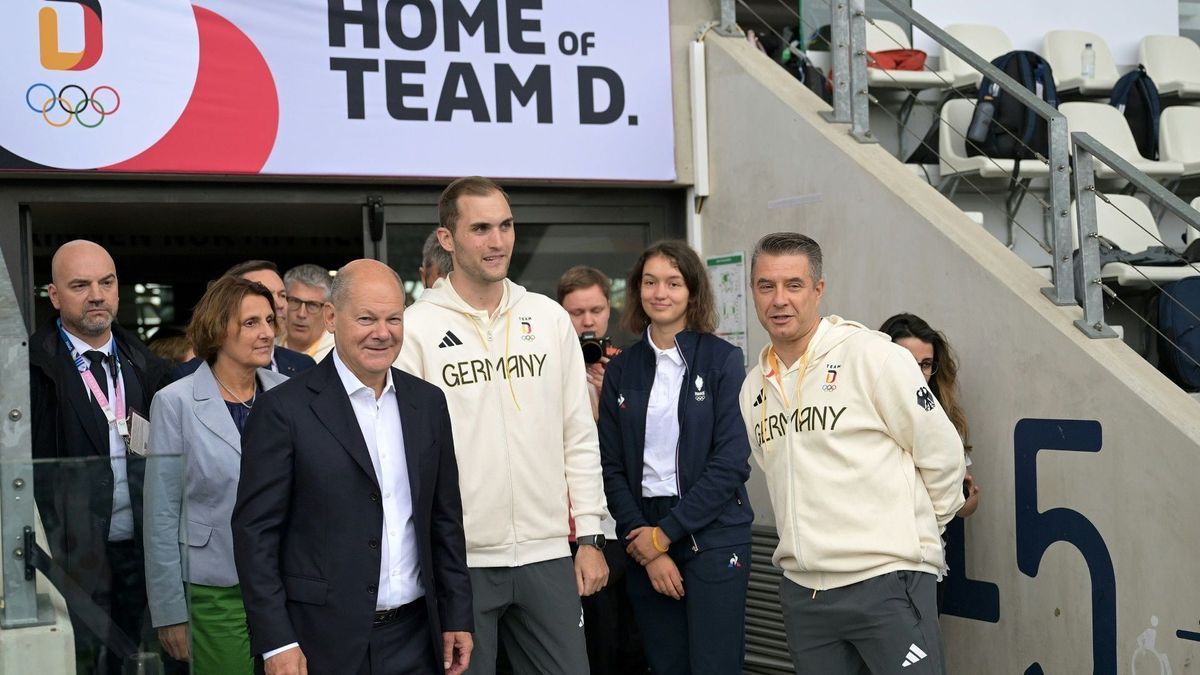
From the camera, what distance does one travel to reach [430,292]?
3.77 metres

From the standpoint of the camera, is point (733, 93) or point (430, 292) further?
point (733, 93)

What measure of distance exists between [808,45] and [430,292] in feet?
13.1

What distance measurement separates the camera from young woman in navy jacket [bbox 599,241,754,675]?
398 centimetres

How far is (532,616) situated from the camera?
362 cm

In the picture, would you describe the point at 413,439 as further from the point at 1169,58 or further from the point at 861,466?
the point at 1169,58

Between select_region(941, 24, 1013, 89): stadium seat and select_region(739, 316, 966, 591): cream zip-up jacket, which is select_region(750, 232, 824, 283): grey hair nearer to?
select_region(739, 316, 966, 591): cream zip-up jacket

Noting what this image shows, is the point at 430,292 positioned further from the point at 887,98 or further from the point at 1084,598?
the point at 887,98

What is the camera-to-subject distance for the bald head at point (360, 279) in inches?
120

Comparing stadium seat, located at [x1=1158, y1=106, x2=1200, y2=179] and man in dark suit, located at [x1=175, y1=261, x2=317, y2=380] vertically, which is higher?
stadium seat, located at [x1=1158, y1=106, x2=1200, y2=179]

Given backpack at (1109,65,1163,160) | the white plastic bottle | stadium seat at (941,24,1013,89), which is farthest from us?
the white plastic bottle

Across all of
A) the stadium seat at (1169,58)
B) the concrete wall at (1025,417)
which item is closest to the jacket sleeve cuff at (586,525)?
the concrete wall at (1025,417)

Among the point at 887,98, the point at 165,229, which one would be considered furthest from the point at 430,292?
the point at 165,229

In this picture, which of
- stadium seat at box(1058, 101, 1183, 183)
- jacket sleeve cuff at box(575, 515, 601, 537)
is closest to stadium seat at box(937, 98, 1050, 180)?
stadium seat at box(1058, 101, 1183, 183)

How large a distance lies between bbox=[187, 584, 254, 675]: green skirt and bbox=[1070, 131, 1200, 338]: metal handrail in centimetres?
295
